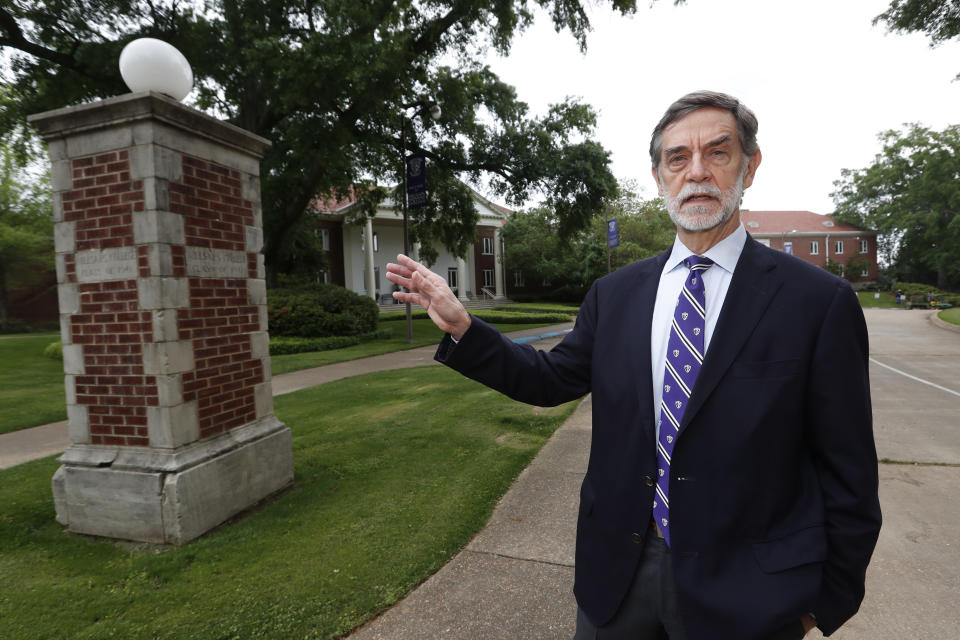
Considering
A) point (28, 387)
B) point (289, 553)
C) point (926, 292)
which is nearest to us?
point (289, 553)

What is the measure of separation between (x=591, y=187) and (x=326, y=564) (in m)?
17.2

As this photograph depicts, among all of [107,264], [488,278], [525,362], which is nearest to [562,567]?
[525,362]

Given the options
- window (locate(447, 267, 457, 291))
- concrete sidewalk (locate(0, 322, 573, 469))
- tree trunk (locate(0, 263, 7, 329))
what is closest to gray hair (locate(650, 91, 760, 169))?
concrete sidewalk (locate(0, 322, 573, 469))

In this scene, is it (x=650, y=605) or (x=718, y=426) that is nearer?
(x=718, y=426)

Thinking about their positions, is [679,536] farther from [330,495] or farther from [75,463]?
[75,463]

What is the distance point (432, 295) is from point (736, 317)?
0.89 metres

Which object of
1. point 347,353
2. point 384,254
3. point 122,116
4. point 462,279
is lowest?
point 347,353

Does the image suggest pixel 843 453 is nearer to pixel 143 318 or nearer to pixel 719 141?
pixel 719 141

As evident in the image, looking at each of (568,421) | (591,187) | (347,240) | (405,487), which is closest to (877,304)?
(591,187)

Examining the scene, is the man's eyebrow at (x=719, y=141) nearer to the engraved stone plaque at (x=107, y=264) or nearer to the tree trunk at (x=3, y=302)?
the engraved stone plaque at (x=107, y=264)

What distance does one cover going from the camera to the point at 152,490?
341cm

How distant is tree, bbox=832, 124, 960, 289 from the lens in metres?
44.1

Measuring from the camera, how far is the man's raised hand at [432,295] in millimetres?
1615

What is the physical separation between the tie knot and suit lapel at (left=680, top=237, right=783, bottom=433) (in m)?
0.08
